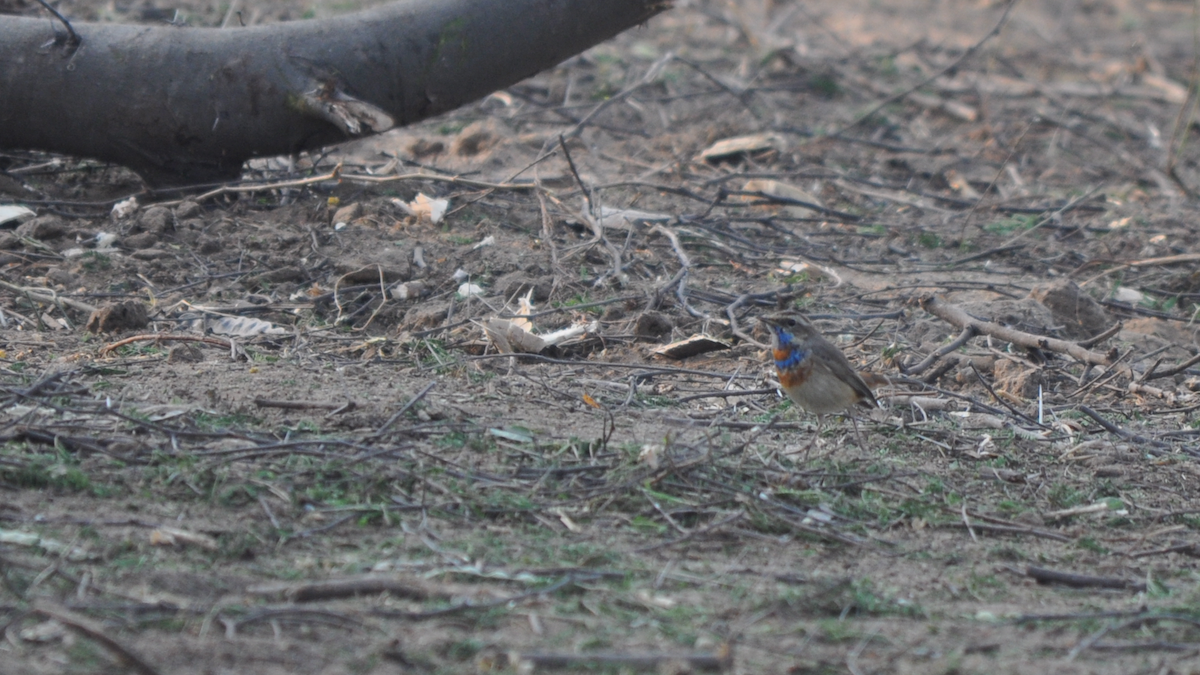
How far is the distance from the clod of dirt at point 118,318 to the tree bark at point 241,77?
1608 mm

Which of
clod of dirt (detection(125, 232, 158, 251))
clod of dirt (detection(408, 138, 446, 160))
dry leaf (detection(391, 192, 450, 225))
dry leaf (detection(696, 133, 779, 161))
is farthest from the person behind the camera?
dry leaf (detection(696, 133, 779, 161))

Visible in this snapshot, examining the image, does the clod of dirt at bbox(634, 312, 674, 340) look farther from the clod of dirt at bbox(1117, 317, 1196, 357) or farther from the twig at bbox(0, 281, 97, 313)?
the clod of dirt at bbox(1117, 317, 1196, 357)

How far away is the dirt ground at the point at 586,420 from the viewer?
269 cm

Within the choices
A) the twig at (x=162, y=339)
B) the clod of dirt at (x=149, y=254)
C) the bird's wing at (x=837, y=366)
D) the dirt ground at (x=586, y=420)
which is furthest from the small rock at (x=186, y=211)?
the bird's wing at (x=837, y=366)

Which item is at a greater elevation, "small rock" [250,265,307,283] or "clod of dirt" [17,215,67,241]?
"clod of dirt" [17,215,67,241]

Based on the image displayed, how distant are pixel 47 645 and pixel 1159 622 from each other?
2.81m

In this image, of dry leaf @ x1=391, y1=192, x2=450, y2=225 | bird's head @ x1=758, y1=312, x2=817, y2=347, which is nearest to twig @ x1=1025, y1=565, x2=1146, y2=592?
bird's head @ x1=758, y1=312, x2=817, y2=347

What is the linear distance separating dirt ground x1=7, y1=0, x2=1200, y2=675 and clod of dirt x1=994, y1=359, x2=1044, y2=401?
0.06 feet

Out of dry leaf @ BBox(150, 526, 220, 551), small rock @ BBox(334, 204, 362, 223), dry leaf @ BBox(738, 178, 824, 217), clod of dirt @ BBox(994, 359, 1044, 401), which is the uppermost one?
dry leaf @ BBox(150, 526, 220, 551)

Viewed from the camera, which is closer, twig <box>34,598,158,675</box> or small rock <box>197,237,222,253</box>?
twig <box>34,598,158,675</box>

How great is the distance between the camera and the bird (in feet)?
13.3

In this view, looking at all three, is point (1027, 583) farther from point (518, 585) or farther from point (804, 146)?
point (804, 146)

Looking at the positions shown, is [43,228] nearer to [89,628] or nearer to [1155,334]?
[89,628]

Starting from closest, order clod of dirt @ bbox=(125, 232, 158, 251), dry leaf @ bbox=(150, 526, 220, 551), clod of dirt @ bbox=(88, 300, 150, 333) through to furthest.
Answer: dry leaf @ bbox=(150, 526, 220, 551), clod of dirt @ bbox=(88, 300, 150, 333), clod of dirt @ bbox=(125, 232, 158, 251)
